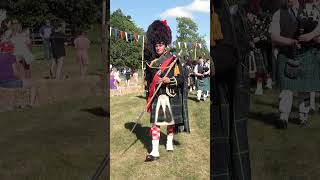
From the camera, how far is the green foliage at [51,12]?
293 cm

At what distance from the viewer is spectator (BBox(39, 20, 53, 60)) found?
3.24 m

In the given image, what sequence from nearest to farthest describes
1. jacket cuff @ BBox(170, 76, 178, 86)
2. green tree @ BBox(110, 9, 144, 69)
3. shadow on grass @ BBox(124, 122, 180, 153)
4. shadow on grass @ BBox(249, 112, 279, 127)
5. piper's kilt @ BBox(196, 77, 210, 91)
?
green tree @ BBox(110, 9, 144, 69), piper's kilt @ BBox(196, 77, 210, 91), shadow on grass @ BBox(124, 122, 180, 153), jacket cuff @ BBox(170, 76, 178, 86), shadow on grass @ BBox(249, 112, 279, 127)

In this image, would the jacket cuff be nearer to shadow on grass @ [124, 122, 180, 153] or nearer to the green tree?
the green tree

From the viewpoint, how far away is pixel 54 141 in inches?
145

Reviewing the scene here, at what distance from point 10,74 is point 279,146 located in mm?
2529

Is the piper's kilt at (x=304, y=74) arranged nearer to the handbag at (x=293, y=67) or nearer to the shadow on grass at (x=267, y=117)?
the handbag at (x=293, y=67)

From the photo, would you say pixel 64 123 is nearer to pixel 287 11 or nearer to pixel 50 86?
pixel 50 86

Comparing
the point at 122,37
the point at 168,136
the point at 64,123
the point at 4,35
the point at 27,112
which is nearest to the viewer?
the point at 122,37

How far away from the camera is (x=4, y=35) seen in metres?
3.38

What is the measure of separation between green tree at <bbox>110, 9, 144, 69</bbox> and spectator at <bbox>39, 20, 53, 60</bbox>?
2.34 ft

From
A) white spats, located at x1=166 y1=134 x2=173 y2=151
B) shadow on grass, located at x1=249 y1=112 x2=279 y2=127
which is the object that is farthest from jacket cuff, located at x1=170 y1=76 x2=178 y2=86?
shadow on grass, located at x1=249 y1=112 x2=279 y2=127

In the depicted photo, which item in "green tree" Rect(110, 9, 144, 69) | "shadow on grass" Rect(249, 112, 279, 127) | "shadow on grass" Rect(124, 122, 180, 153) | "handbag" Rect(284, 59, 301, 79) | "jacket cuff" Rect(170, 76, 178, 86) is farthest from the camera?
"shadow on grass" Rect(249, 112, 279, 127)

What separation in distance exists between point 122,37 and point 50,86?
121 centimetres

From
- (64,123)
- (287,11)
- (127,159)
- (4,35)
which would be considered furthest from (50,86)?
(287,11)
